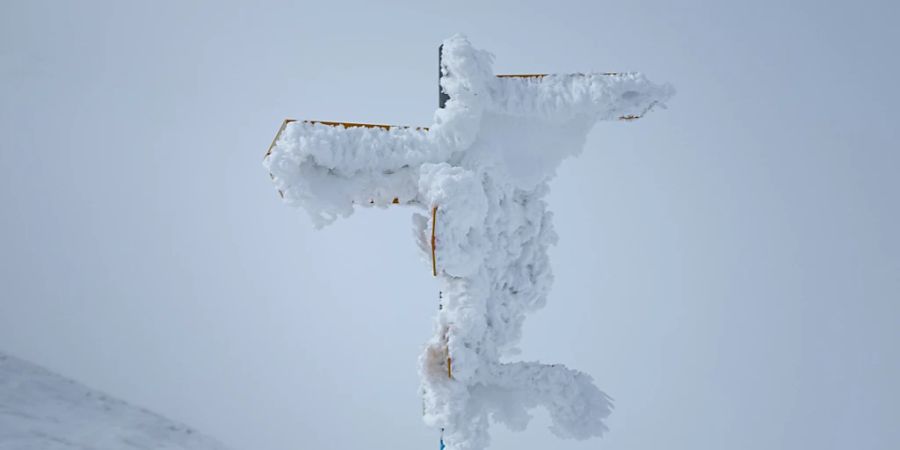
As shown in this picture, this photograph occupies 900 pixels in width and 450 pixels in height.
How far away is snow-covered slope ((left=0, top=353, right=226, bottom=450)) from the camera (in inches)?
62.5

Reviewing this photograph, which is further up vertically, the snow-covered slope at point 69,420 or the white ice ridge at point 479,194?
the white ice ridge at point 479,194

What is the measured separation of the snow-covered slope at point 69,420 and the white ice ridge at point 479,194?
1215 mm

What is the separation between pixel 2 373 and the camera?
1910mm

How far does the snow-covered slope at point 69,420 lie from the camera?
1587 millimetres

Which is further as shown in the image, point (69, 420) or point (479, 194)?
point (69, 420)

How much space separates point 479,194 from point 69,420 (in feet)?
5.11

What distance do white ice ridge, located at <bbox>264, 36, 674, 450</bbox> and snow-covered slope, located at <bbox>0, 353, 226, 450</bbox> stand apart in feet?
3.99

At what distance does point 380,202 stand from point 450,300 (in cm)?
17

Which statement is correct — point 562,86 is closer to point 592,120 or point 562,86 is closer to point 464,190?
point 592,120

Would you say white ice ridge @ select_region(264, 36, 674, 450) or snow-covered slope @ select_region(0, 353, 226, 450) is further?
snow-covered slope @ select_region(0, 353, 226, 450)

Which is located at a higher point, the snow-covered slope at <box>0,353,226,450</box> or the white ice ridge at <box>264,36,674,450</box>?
the white ice ridge at <box>264,36,674,450</box>

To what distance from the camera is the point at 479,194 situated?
84 cm

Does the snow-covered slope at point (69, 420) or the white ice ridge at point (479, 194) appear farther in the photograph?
the snow-covered slope at point (69, 420)

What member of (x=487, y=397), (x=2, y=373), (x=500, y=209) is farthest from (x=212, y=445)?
(x=500, y=209)
